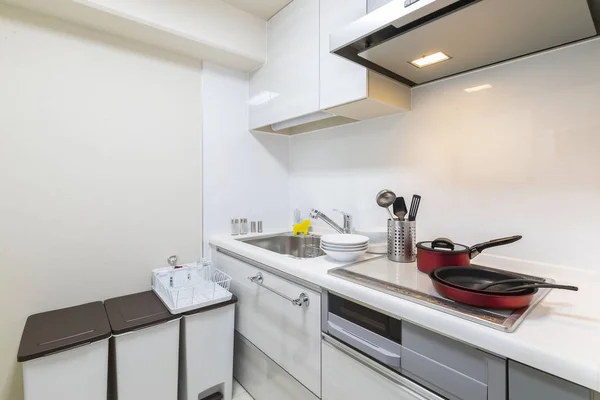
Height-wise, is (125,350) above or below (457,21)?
below

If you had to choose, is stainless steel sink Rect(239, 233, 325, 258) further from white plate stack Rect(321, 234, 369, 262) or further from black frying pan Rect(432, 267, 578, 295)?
black frying pan Rect(432, 267, 578, 295)

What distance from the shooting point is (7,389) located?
1.26m

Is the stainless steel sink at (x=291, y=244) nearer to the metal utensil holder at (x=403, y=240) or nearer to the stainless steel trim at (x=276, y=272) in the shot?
the stainless steel trim at (x=276, y=272)

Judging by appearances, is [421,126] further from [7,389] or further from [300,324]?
[7,389]

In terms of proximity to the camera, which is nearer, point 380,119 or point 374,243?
point 374,243

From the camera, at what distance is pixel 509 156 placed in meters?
1.10

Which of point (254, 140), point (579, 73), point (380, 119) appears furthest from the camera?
point (254, 140)

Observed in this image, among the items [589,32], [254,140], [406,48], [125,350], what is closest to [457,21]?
[406,48]

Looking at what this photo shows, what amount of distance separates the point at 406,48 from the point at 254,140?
4.05ft

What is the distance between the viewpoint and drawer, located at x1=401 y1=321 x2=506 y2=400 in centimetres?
62

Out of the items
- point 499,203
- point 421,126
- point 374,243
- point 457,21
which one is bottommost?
point 374,243

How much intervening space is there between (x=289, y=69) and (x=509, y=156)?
3.86ft

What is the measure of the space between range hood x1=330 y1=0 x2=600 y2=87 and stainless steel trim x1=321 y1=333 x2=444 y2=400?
102cm

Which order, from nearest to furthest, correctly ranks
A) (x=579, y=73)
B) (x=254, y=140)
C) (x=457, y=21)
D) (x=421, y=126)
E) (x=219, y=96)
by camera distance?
(x=457, y=21)
(x=579, y=73)
(x=421, y=126)
(x=219, y=96)
(x=254, y=140)
